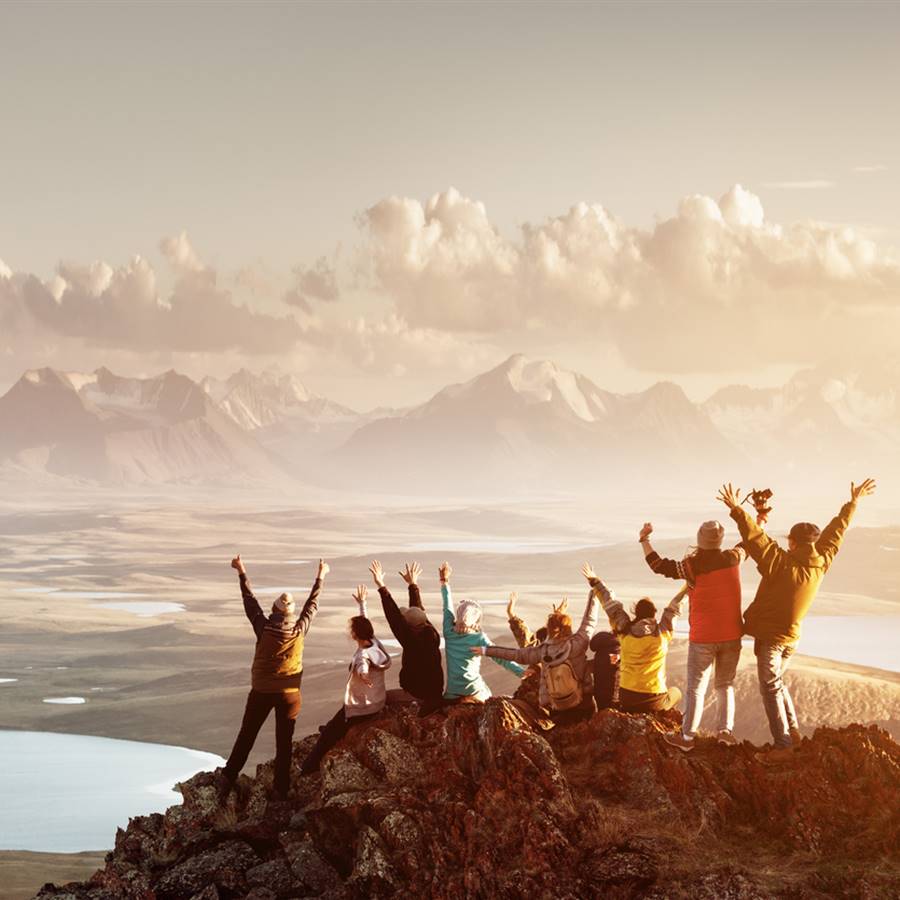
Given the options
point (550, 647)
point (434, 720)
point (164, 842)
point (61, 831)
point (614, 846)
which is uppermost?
point (550, 647)

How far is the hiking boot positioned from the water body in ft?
330

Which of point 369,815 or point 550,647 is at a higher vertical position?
point 550,647

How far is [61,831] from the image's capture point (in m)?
122

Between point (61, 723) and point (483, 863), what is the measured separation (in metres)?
170

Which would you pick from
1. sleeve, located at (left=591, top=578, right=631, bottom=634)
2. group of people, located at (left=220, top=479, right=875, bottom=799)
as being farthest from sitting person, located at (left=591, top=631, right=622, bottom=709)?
sleeve, located at (left=591, top=578, right=631, bottom=634)

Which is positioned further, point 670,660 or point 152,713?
point 152,713

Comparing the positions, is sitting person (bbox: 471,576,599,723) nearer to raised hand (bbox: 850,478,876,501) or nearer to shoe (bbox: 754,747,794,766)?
shoe (bbox: 754,747,794,766)

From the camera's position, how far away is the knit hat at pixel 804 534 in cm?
1567

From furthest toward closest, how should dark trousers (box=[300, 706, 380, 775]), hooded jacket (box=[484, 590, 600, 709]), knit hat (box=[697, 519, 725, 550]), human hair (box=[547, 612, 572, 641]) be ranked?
dark trousers (box=[300, 706, 380, 775]) < human hair (box=[547, 612, 572, 641]) < hooded jacket (box=[484, 590, 600, 709]) < knit hat (box=[697, 519, 725, 550])

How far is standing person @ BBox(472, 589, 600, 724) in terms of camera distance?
16.7 meters

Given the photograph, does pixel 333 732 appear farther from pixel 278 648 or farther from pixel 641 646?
pixel 641 646

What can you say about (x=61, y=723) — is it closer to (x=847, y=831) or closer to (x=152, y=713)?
(x=152, y=713)

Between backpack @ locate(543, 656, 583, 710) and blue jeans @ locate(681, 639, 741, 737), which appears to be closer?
blue jeans @ locate(681, 639, 741, 737)

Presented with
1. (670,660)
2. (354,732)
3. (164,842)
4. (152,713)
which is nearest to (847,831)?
(354,732)
